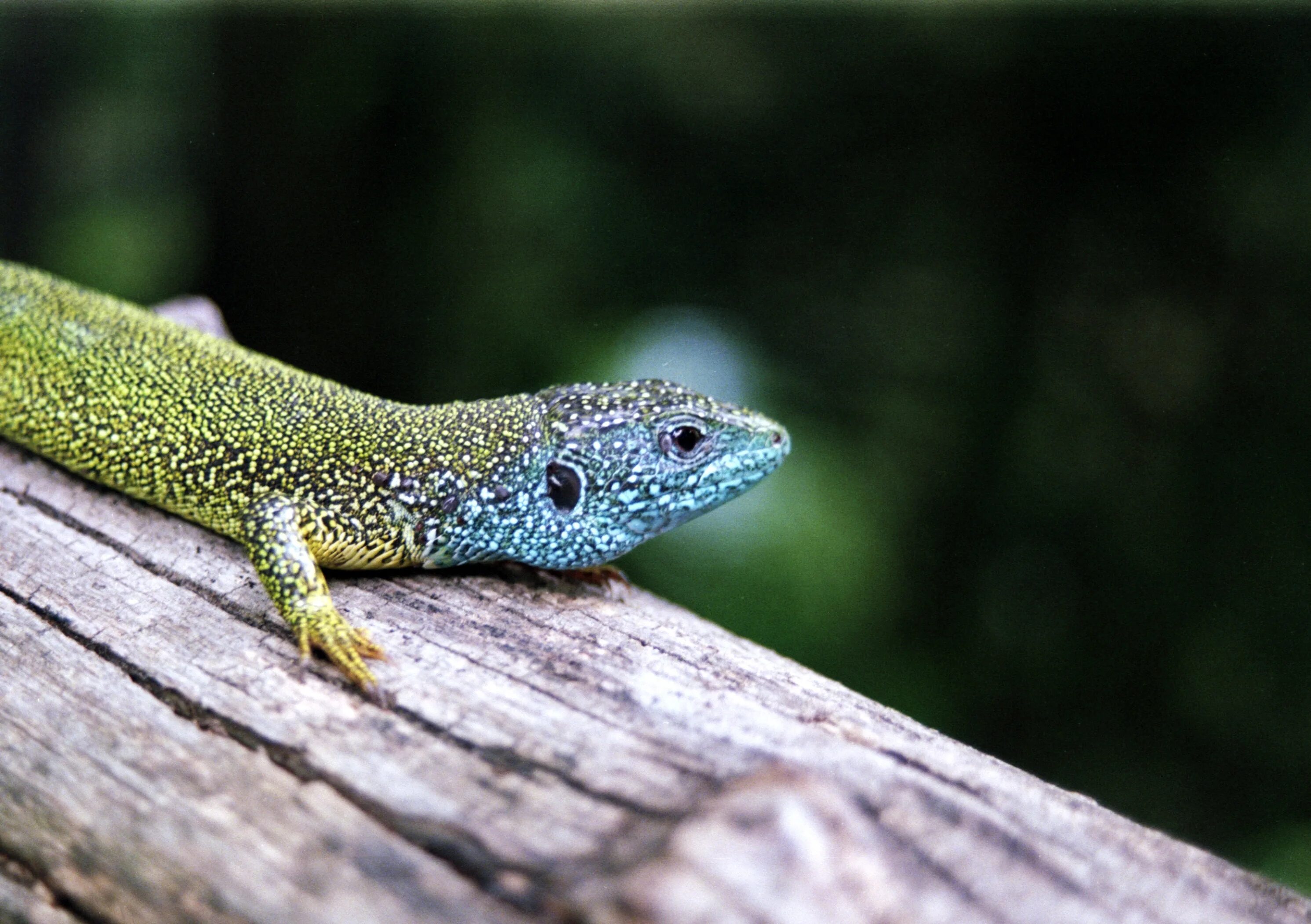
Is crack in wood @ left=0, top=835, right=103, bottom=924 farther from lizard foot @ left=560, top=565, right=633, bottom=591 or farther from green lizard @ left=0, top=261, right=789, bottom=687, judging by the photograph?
lizard foot @ left=560, top=565, right=633, bottom=591

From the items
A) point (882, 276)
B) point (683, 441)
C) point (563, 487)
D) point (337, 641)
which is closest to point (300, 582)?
point (337, 641)

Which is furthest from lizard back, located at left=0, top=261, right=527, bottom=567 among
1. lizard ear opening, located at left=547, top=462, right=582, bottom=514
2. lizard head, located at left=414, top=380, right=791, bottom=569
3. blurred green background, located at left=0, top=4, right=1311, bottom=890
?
blurred green background, located at left=0, top=4, right=1311, bottom=890

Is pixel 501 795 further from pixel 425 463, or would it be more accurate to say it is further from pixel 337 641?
pixel 425 463

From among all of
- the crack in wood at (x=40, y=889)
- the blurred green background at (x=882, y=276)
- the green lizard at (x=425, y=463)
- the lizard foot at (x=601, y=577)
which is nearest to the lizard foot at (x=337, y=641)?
the green lizard at (x=425, y=463)

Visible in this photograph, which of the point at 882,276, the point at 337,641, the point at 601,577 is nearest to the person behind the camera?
the point at 337,641

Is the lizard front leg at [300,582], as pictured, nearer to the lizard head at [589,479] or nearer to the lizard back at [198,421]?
the lizard back at [198,421]

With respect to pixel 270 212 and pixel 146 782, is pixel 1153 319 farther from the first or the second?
pixel 146 782

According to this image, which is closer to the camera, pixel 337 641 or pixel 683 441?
pixel 337 641
